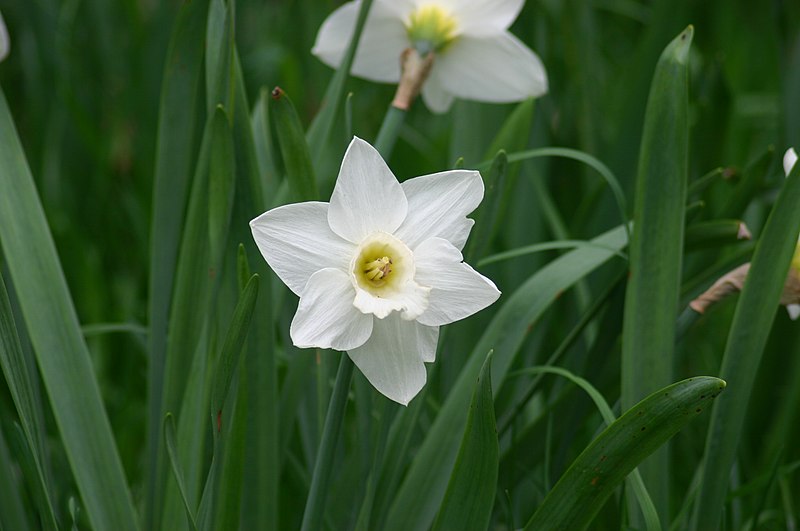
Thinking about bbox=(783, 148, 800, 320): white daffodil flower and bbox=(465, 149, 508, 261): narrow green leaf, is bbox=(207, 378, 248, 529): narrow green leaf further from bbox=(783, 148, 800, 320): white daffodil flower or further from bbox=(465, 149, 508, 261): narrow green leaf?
bbox=(783, 148, 800, 320): white daffodil flower

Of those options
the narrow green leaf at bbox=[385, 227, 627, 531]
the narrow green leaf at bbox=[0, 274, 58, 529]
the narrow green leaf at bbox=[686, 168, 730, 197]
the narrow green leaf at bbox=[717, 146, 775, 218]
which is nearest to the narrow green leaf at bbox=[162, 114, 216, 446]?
the narrow green leaf at bbox=[0, 274, 58, 529]

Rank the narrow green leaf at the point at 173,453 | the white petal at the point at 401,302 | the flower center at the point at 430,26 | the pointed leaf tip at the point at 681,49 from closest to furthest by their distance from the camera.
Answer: the white petal at the point at 401,302, the narrow green leaf at the point at 173,453, the pointed leaf tip at the point at 681,49, the flower center at the point at 430,26

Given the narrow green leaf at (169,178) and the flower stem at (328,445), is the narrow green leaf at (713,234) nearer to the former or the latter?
the flower stem at (328,445)

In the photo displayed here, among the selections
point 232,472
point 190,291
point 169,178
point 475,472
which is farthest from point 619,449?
point 169,178

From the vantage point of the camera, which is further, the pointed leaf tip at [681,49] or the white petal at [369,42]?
the white petal at [369,42]

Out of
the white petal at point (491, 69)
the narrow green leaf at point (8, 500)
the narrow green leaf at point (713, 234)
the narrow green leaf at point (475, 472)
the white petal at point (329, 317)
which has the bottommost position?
the narrow green leaf at point (8, 500)

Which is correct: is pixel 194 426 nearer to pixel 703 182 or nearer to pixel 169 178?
pixel 169 178

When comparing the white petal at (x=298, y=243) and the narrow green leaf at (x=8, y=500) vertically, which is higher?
the white petal at (x=298, y=243)

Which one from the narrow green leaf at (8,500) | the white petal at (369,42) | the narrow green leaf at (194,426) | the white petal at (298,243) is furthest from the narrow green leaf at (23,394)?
the white petal at (369,42)
